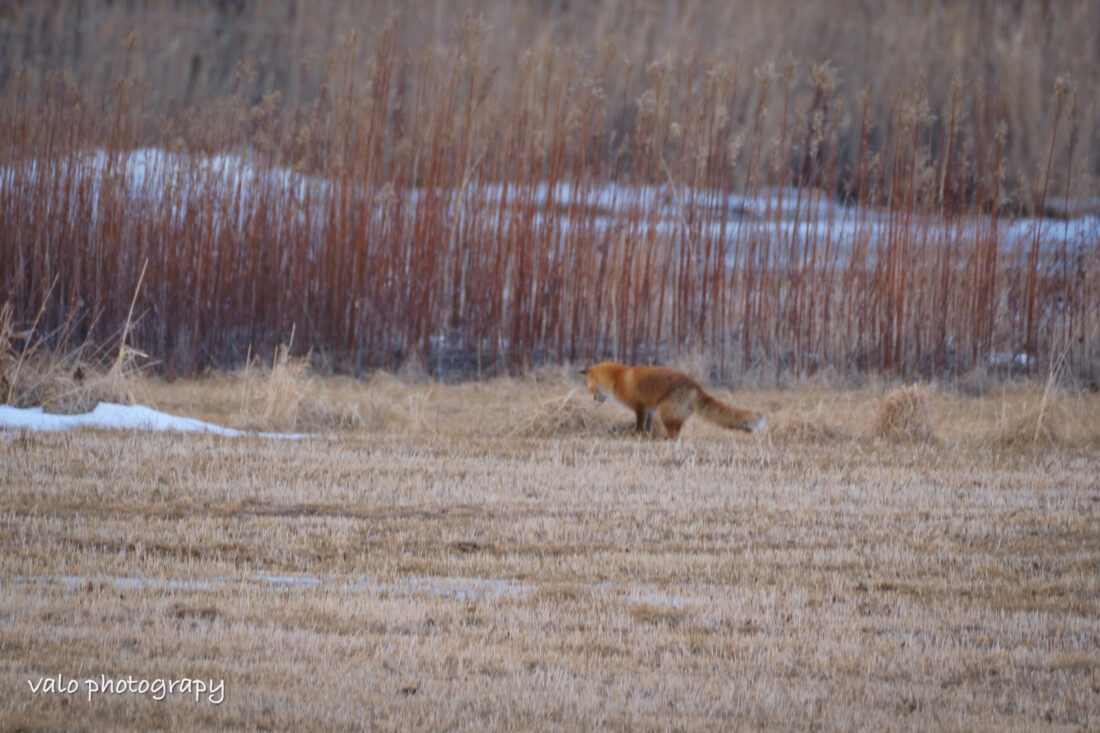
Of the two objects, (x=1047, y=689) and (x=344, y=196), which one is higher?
(x=344, y=196)

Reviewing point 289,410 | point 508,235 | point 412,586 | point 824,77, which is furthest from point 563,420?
point 824,77

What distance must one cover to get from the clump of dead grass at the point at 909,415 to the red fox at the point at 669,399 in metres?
1.16

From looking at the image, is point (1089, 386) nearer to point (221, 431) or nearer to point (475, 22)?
point (475, 22)

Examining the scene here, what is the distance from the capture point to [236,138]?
37.1 feet

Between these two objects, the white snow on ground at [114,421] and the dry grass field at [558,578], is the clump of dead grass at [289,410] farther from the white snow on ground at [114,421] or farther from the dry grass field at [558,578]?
the white snow on ground at [114,421]

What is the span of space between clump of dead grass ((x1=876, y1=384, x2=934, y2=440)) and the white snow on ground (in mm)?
3829

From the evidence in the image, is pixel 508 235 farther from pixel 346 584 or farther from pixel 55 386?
pixel 346 584

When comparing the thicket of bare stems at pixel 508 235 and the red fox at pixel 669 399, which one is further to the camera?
the thicket of bare stems at pixel 508 235

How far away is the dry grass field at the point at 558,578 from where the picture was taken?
10.3ft

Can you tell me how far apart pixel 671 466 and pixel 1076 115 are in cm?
721

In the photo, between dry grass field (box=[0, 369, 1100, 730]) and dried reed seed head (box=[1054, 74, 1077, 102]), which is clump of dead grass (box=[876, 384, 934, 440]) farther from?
dried reed seed head (box=[1054, 74, 1077, 102])

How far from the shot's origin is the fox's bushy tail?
734 centimetres

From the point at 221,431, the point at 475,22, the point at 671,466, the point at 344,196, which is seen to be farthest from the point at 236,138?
the point at 671,466

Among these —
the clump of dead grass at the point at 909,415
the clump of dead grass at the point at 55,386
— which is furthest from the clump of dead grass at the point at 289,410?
the clump of dead grass at the point at 909,415
